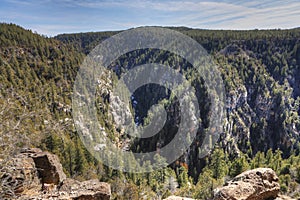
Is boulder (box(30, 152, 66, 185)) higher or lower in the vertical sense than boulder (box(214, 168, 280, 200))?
lower

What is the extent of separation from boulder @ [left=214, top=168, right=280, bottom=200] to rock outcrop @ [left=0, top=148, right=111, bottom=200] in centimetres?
556

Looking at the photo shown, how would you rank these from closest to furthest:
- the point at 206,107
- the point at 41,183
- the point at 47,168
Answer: the point at 41,183
the point at 47,168
the point at 206,107

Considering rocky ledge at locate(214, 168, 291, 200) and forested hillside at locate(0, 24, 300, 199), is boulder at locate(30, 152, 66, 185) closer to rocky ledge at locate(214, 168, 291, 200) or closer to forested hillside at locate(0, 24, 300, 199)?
rocky ledge at locate(214, 168, 291, 200)

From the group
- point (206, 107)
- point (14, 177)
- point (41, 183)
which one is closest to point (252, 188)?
point (14, 177)

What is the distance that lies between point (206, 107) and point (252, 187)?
3613 inches

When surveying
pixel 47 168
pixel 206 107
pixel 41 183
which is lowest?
pixel 206 107

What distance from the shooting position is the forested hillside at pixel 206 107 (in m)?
46.9

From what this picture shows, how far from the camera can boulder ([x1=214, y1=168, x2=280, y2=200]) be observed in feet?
35.5

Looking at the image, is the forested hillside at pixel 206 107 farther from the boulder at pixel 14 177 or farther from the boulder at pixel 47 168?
the boulder at pixel 14 177

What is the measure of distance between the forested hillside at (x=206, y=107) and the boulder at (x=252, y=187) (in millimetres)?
28229

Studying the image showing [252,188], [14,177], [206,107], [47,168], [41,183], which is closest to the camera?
[14,177]

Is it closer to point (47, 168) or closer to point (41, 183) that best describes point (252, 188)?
point (41, 183)

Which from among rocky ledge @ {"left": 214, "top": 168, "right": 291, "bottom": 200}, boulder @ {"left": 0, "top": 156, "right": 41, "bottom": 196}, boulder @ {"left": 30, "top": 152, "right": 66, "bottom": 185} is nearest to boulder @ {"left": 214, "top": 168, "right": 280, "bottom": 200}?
rocky ledge @ {"left": 214, "top": 168, "right": 291, "bottom": 200}

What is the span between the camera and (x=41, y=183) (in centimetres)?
1483
